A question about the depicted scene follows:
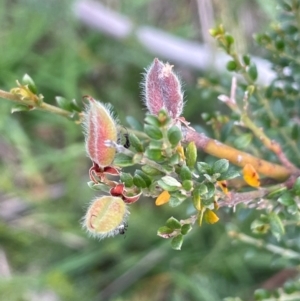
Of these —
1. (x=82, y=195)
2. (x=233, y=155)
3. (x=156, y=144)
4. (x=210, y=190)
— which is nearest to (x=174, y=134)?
(x=156, y=144)

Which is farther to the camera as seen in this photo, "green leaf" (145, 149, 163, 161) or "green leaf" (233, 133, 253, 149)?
"green leaf" (233, 133, 253, 149)

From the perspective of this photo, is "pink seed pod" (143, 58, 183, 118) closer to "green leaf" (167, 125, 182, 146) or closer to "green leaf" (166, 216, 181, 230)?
"green leaf" (167, 125, 182, 146)

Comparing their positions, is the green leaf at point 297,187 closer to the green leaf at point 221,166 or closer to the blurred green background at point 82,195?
the green leaf at point 221,166

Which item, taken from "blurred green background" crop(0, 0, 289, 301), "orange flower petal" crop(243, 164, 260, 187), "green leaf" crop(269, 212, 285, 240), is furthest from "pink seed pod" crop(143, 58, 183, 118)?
"blurred green background" crop(0, 0, 289, 301)

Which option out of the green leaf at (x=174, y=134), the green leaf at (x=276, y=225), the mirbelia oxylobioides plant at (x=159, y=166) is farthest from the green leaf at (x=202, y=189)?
the green leaf at (x=276, y=225)

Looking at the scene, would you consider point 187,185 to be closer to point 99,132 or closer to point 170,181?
point 170,181
